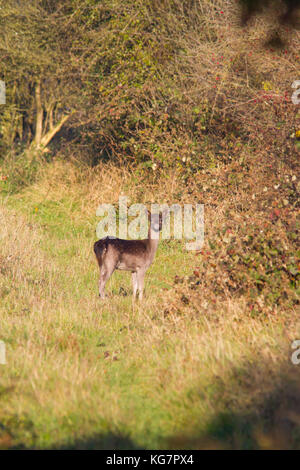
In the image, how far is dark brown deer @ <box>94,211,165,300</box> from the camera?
345 inches

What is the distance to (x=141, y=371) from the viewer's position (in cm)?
584

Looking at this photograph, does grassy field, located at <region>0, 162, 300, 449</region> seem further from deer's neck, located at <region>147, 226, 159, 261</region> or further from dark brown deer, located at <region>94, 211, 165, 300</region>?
deer's neck, located at <region>147, 226, 159, 261</region>

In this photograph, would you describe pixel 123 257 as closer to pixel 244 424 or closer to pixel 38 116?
pixel 244 424

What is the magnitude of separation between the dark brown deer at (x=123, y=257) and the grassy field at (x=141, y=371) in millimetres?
309

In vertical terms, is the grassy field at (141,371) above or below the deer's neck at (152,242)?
below

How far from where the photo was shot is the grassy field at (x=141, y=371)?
4.63 m

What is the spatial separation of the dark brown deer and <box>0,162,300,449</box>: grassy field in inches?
12.2

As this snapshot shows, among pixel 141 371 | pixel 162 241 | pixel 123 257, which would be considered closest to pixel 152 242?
pixel 123 257

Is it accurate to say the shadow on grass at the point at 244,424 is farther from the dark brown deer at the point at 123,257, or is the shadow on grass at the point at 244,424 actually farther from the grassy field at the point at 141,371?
the dark brown deer at the point at 123,257

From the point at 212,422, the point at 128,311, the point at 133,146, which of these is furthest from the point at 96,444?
the point at 133,146

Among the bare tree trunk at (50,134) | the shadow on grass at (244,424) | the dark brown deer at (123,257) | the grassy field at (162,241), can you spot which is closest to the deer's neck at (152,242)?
the dark brown deer at (123,257)

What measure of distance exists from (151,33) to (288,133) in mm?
5803

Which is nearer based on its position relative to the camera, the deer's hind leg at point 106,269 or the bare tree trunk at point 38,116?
the deer's hind leg at point 106,269

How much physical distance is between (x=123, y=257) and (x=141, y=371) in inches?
124
